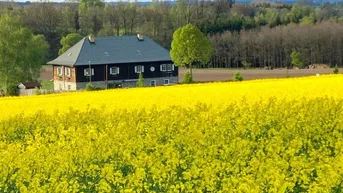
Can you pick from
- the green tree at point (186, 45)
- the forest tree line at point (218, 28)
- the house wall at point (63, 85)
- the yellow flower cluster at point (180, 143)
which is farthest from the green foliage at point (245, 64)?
the yellow flower cluster at point (180, 143)

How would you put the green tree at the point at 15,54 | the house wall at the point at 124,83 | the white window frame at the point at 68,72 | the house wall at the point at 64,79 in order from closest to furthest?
the house wall at the point at 124,83 < the house wall at the point at 64,79 < the white window frame at the point at 68,72 < the green tree at the point at 15,54

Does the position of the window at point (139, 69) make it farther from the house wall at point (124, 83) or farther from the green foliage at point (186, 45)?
the green foliage at point (186, 45)

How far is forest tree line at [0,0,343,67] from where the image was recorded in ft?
309

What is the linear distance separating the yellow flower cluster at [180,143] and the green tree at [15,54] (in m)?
40.9

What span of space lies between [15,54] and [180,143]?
177ft

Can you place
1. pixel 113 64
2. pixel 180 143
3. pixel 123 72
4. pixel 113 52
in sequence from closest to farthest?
pixel 180 143, pixel 113 64, pixel 123 72, pixel 113 52

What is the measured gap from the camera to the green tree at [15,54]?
223 ft

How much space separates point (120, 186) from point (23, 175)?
91.4 inches

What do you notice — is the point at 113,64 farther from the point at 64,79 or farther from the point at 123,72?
the point at 64,79

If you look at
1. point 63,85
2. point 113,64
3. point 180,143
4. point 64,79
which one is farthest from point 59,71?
point 180,143

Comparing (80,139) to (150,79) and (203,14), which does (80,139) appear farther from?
(203,14)

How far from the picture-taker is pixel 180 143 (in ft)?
55.8

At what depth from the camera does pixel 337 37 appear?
94.0 metres

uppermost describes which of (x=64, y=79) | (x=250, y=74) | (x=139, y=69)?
(x=139, y=69)
